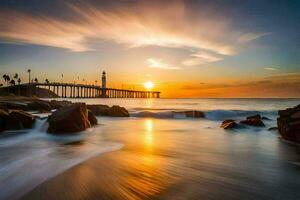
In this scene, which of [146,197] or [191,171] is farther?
[191,171]

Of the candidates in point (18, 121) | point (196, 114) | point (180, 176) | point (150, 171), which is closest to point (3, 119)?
point (18, 121)

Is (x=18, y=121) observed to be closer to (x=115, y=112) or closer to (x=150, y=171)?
(x=150, y=171)

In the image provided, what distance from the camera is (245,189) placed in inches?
187

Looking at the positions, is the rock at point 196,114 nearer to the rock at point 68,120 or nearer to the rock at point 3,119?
the rock at point 68,120

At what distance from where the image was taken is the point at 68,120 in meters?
13.5

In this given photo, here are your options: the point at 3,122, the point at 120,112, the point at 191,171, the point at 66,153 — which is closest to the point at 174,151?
the point at 191,171

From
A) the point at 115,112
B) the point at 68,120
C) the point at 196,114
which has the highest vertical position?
the point at 68,120

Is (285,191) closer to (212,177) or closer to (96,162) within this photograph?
(212,177)

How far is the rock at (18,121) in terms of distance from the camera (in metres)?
13.3

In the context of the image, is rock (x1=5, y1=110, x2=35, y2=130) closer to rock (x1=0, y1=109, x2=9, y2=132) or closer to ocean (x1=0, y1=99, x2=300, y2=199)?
rock (x1=0, y1=109, x2=9, y2=132)

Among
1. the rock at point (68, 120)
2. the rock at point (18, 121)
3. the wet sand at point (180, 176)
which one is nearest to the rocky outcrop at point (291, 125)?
the wet sand at point (180, 176)

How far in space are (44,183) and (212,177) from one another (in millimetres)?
3394

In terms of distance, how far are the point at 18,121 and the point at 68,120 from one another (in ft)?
8.90

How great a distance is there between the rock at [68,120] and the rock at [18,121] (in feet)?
4.19
